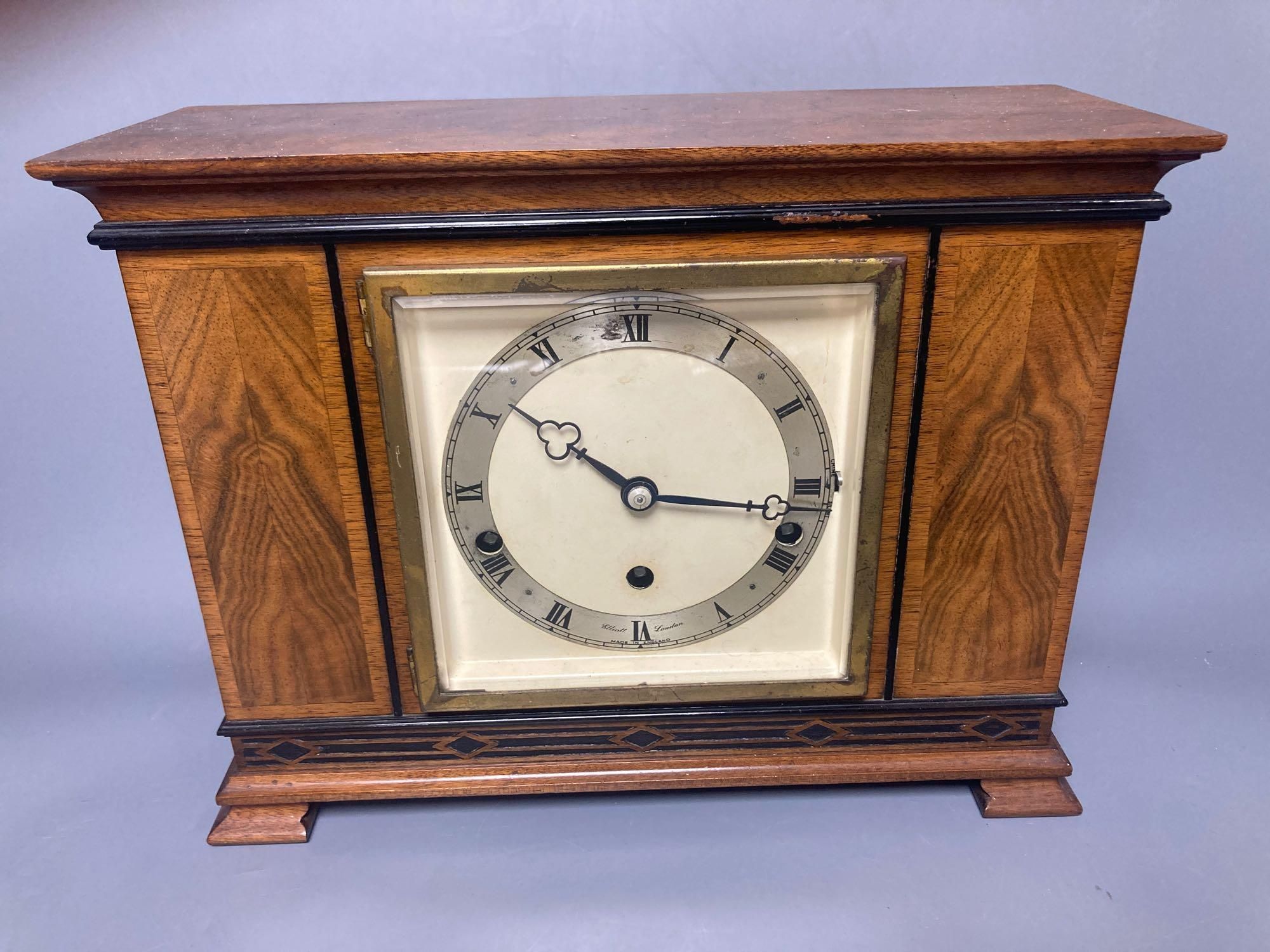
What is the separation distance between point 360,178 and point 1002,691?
3.55 ft

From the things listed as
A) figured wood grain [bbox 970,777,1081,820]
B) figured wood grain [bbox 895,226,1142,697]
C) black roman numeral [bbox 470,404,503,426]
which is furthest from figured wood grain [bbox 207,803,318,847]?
figured wood grain [bbox 970,777,1081,820]

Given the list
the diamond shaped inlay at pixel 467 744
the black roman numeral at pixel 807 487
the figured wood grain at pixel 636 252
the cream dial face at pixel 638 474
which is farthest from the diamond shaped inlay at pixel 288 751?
the black roman numeral at pixel 807 487

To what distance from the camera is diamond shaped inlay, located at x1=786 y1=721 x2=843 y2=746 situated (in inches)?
63.0

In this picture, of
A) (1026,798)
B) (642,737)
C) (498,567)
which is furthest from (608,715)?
(1026,798)

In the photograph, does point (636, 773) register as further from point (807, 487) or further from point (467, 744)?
point (807, 487)

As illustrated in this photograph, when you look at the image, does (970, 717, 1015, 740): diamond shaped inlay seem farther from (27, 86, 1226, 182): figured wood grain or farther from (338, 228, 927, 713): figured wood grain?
(27, 86, 1226, 182): figured wood grain

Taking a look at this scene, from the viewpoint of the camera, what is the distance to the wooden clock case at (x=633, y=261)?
4.18 ft

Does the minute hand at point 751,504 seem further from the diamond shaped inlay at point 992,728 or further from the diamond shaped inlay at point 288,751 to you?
the diamond shaped inlay at point 288,751

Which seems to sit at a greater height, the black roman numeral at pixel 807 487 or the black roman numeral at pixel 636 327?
the black roman numeral at pixel 636 327

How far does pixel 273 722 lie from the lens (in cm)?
157

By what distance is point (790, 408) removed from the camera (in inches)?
56.1

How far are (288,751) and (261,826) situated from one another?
116 mm

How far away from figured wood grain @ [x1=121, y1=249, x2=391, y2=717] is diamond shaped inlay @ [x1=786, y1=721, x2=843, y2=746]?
58 cm

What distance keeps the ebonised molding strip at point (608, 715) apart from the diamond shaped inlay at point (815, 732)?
2 cm
